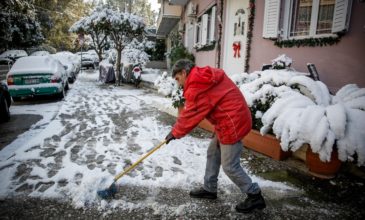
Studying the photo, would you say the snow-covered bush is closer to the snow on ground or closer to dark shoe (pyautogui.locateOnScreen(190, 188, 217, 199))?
the snow on ground

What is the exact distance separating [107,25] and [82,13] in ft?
129

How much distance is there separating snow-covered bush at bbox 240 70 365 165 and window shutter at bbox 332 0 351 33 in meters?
1.23

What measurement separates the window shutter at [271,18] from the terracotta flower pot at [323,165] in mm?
3641

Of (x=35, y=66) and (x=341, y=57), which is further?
(x=35, y=66)

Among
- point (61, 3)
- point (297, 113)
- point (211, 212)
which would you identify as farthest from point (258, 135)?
point (61, 3)

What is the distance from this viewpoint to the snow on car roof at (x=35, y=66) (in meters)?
8.95

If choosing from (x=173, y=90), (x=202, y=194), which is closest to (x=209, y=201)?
(x=202, y=194)

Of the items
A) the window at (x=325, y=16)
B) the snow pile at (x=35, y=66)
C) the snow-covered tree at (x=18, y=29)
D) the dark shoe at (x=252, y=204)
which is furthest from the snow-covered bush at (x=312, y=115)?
the snow-covered tree at (x=18, y=29)

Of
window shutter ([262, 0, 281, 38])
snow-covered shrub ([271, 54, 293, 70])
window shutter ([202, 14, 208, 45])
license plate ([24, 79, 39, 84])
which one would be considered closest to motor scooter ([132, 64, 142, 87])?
window shutter ([202, 14, 208, 45])

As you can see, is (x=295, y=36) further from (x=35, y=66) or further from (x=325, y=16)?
(x=35, y=66)

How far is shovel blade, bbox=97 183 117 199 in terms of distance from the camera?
3.34 metres

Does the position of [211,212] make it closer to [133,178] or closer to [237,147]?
[237,147]

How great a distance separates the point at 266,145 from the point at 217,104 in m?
2.22

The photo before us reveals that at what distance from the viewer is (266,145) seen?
478cm
